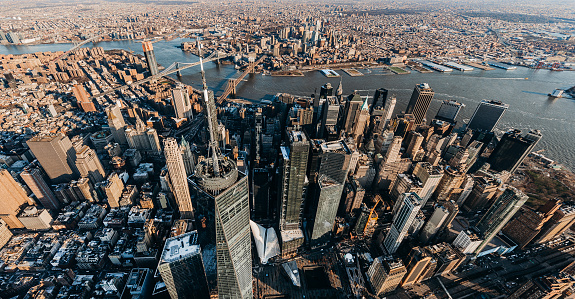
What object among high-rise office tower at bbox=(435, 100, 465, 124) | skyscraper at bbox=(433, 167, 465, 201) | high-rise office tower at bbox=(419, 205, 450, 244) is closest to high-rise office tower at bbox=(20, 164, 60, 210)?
high-rise office tower at bbox=(419, 205, 450, 244)

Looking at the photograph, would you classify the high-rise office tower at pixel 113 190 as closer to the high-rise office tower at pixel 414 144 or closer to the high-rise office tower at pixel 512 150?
the high-rise office tower at pixel 414 144

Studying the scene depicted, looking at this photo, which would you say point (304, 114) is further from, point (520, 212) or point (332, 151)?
point (520, 212)

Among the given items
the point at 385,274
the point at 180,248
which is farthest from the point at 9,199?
the point at 385,274

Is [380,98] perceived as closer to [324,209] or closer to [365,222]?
[365,222]

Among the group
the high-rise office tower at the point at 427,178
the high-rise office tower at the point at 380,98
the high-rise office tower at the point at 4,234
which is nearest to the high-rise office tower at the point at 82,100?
the high-rise office tower at the point at 4,234

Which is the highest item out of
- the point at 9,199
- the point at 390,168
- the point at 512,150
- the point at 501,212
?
the point at 501,212

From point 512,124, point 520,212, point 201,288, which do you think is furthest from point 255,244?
point 512,124
